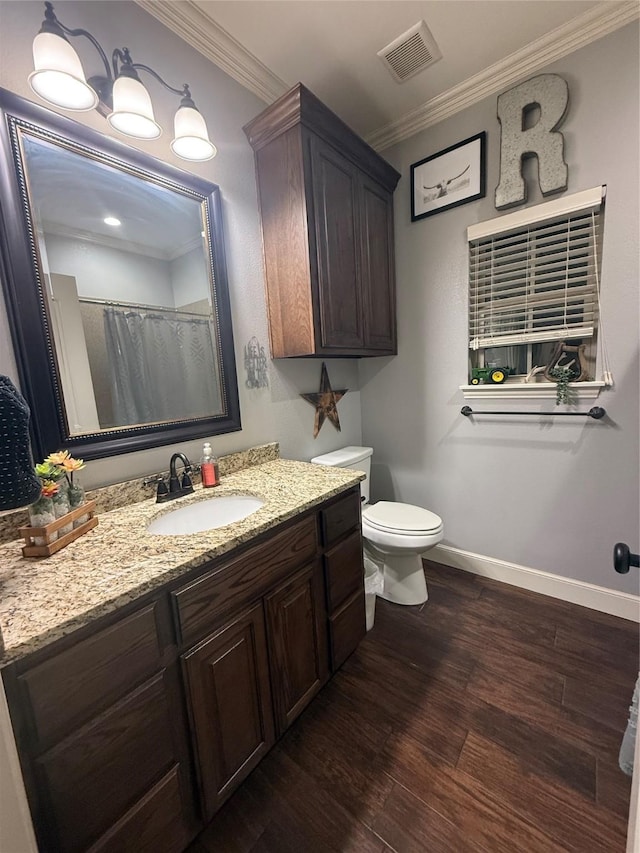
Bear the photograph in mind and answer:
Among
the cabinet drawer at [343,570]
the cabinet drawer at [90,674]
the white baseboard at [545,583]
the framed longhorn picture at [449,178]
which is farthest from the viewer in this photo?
the framed longhorn picture at [449,178]

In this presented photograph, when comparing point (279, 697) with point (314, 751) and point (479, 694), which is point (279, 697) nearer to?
point (314, 751)

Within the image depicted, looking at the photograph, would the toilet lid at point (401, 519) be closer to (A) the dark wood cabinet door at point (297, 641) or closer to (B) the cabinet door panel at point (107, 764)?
(A) the dark wood cabinet door at point (297, 641)

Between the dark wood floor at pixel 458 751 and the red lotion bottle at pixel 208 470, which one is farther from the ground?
the red lotion bottle at pixel 208 470

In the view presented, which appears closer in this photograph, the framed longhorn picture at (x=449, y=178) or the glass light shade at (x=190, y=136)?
the glass light shade at (x=190, y=136)

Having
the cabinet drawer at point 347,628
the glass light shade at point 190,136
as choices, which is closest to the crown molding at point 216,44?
the glass light shade at point 190,136

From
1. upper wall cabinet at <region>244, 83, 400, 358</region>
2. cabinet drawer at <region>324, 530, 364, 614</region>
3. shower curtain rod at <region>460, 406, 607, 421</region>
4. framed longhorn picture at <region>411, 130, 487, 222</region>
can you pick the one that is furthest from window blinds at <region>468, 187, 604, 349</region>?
cabinet drawer at <region>324, 530, 364, 614</region>

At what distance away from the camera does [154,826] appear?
2.63 feet

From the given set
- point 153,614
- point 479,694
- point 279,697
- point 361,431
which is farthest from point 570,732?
point 361,431

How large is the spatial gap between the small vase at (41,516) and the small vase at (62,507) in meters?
0.03

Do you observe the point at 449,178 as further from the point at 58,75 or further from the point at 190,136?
the point at 58,75

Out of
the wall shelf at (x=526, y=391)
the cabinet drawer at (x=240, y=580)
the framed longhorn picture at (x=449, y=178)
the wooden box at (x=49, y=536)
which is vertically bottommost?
the cabinet drawer at (x=240, y=580)

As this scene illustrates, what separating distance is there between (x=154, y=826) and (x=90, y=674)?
18.4 inches

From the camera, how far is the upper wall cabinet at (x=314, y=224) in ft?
4.96

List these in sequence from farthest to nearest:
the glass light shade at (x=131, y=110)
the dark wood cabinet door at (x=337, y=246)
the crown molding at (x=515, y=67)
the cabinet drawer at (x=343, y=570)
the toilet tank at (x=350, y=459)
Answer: the toilet tank at (x=350, y=459) < the dark wood cabinet door at (x=337, y=246) < the crown molding at (x=515, y=67) < the cabinet drawer at (x=343, y=570) < the glass light shade at (x=131, y=110)
